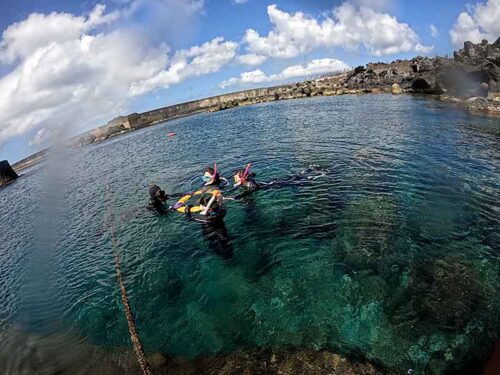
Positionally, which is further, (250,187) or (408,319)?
(250,187)

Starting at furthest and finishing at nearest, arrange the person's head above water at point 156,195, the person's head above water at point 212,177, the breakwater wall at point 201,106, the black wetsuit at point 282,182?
the breakwater wall at point 201,106, the person's head above water at point 212,177, the person's head above water at point 156,195, the black wetsuit at point 282,182

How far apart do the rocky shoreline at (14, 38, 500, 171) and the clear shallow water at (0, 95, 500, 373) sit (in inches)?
1073

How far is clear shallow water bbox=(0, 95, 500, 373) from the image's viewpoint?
10609 millimetres

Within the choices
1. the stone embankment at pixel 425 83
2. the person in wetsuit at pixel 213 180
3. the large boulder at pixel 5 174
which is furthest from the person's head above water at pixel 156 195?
the large boulder at pixel 5 174

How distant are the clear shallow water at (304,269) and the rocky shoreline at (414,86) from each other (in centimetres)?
2725

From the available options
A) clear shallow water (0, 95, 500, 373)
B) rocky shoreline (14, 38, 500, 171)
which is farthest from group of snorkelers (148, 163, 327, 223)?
rocky shoreline (14, 38, 500, 171)

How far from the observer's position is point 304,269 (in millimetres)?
14078

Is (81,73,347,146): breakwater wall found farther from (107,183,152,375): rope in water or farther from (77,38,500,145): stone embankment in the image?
(107,183,152,375): rope in water

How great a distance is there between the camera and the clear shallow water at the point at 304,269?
10.6m

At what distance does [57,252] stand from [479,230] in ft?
88.2

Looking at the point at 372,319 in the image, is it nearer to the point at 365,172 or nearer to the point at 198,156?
the point at 365,172

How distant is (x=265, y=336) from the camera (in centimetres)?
1091

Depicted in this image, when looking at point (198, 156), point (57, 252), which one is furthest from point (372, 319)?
point (198, 156)

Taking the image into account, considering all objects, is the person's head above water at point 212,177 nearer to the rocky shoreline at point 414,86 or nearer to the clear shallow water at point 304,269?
the clear shallow water at point 304,269
